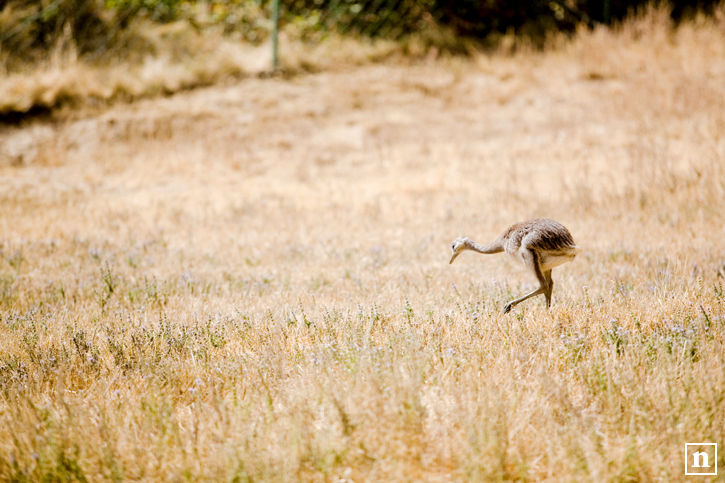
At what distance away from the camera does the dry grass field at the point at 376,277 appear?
2586 millimetres

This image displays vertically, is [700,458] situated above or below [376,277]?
below

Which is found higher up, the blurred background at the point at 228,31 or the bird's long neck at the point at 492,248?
the blurred background at the point at 228,31

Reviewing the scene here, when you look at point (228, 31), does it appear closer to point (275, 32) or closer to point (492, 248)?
point (275, 32)

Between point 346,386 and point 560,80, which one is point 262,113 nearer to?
point 560,80

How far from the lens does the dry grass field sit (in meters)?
2.59

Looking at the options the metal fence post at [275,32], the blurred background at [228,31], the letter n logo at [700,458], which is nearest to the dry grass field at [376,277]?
the letter n logo at [700,458]

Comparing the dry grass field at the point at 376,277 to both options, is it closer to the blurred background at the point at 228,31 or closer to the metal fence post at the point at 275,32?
the metal fence post at the point at 275,32

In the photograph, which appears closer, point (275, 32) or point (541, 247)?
point (541, 247)

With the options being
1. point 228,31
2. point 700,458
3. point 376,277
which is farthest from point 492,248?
point 228,31

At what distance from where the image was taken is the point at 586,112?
10680 millimetres

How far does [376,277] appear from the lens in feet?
17.4

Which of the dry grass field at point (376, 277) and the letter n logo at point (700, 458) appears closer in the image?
the letter n logo at point (700, 458)

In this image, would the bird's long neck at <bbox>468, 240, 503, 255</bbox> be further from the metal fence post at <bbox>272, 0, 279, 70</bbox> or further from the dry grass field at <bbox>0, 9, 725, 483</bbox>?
the metal fence post at <bbox>272, 0, 279, 70</bbox>

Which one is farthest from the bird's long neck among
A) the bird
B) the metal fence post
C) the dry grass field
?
the metal fence post
